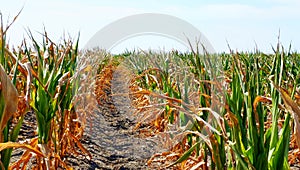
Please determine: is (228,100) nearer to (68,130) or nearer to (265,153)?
(265,153)

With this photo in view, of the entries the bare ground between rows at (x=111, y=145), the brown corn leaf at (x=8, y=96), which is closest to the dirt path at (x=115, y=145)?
the bare ground between rows at (x=111, y=145)

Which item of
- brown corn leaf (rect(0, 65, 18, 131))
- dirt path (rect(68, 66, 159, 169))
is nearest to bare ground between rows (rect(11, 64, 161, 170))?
dirt path (rect(68, 66, 159, 169))

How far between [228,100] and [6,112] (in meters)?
0.86

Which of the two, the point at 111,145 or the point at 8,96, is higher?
the point at 8,96

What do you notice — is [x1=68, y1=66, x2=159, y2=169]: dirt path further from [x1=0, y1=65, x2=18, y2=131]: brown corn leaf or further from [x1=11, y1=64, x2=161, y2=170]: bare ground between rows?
[x1=0, y1=65, x2=18, y2=131]: brown corn leaf

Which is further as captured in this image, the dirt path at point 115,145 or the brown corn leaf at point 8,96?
the dirt path at point 115,145

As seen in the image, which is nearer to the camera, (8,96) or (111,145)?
(8,96)

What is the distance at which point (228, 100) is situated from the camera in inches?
66.4

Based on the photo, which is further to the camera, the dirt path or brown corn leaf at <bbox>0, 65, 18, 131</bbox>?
the dirt path

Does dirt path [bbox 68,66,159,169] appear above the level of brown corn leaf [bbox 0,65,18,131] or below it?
below

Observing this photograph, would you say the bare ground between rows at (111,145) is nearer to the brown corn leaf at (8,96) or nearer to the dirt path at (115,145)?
the dirt path at (115,145)

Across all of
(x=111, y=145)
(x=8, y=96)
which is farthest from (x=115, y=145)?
(x=8, y=96)

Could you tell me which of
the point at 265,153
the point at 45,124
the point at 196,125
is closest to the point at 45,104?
the point at 45,124

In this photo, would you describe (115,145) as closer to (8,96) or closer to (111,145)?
(111,145)
